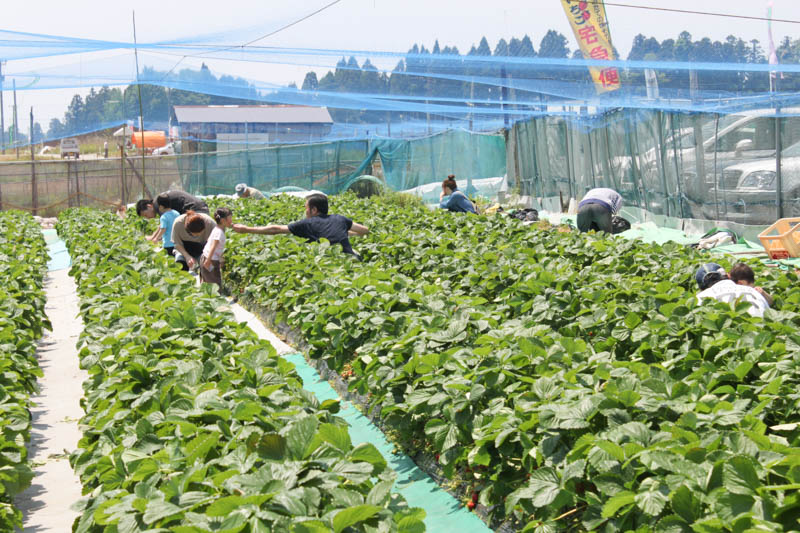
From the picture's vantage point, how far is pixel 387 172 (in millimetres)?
27375

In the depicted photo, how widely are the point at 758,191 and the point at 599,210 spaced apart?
3760 millimetres

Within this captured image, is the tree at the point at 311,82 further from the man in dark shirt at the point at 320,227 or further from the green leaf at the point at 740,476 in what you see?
the green leaf at the point at 740,476

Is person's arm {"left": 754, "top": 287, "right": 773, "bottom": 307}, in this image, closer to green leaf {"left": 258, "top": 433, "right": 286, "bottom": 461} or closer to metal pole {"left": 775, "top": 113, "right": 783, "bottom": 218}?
green leaf {"left": 258, "top": 433, "right": 286, "bottom": 461}

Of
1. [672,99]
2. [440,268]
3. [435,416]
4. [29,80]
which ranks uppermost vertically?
[29,80]

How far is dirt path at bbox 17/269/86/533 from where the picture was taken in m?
4.62

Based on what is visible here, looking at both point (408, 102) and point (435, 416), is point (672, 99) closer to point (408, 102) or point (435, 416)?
point (408, 102)

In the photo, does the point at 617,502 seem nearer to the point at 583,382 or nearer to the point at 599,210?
the point at 583,382

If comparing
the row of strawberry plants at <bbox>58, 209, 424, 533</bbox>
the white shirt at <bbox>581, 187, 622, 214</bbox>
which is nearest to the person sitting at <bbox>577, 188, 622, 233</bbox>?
the white shirt at <bbox>581, 187, 622, 214</bbox>

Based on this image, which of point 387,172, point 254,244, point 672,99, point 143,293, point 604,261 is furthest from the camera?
point 387,172

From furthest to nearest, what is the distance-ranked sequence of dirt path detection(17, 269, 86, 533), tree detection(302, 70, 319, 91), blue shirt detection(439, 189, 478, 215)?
tree detection(302, 70, 319, 91) → blue shirt detection(439, 189, 478, 215) → dirt path detection(17, 269, 86, 533)

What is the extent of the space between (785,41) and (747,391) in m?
6.67

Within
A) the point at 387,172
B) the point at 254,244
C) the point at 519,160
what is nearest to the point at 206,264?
the point at 254,244

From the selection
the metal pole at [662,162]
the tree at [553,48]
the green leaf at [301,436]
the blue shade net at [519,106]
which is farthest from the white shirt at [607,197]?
the green leaf at [301,436]

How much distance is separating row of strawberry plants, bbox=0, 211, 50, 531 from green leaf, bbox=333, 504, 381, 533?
1.80 m
